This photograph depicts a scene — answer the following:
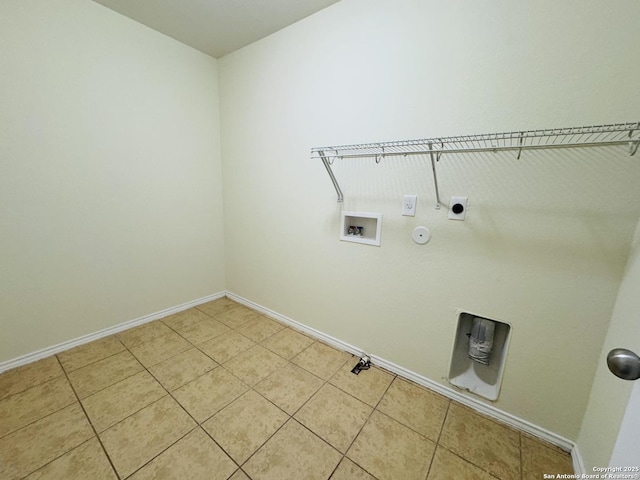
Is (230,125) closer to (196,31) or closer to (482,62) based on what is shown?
(196,31)

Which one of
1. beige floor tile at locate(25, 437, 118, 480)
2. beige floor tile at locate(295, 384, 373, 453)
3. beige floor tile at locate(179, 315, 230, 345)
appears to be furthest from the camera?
beige floor tile at locate(179, 315, 230, 345)

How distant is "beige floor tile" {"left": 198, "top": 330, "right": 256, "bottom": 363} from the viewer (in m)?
1.80

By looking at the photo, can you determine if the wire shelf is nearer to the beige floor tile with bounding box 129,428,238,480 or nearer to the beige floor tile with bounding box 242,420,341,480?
the beige floor tile with bounding box 242,420,341,480

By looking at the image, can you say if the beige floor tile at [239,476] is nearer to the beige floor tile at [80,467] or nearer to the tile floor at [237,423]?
the tile floor at [237,423]

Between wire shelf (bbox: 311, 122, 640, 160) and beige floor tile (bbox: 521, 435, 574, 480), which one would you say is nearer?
wire shelf (bbox: 311, 122, 640, 160)

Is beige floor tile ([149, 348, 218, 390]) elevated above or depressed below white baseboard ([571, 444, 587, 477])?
below

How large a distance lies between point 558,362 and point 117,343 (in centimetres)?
282

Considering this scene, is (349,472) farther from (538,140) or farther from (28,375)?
(28,375)

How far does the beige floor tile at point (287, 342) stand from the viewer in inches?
73.3

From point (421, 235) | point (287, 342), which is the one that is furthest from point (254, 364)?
point (421, 235)

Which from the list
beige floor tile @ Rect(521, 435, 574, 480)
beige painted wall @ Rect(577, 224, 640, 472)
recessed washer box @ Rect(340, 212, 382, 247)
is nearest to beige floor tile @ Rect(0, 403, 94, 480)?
recessed washer box @ Rect(340, 212, 382, 247)

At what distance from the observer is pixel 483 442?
48.1 inches

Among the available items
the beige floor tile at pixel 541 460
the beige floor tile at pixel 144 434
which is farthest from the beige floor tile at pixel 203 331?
the beige floor tile at pixel 541 460

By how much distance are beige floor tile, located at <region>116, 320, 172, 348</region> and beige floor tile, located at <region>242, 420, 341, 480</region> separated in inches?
55.0
